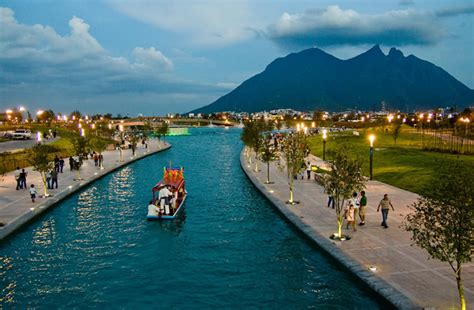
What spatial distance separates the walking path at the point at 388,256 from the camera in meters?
13.7

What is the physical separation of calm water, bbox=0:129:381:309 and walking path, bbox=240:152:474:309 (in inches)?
27.0

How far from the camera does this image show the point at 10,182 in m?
38.9

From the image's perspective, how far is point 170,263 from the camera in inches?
764

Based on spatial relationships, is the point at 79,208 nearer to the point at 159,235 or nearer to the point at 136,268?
the point at 159,235

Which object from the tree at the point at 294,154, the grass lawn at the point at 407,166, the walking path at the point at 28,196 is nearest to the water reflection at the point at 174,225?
the tree at the point at 294,154

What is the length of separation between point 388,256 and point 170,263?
10.3 metres

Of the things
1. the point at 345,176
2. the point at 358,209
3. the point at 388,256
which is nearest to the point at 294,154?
the point at 358,209

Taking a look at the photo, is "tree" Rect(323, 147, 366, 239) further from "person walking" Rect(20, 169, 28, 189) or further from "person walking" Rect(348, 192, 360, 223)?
"person walking" Rect(20, 169, 28, 189)

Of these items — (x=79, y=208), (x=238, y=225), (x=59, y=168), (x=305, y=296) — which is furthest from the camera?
(x=59, y=168)

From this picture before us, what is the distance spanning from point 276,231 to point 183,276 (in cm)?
787

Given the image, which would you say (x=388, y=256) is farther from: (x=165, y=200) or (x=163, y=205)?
(x=163, y=205)

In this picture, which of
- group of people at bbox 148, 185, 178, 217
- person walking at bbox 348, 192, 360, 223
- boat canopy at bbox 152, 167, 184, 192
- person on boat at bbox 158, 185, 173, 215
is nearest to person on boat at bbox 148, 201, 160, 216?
group of people at bbox 148, 185, 178, 217

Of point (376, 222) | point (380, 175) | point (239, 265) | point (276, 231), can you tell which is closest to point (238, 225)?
point (276, 231)

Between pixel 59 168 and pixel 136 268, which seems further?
pixel 59 168
